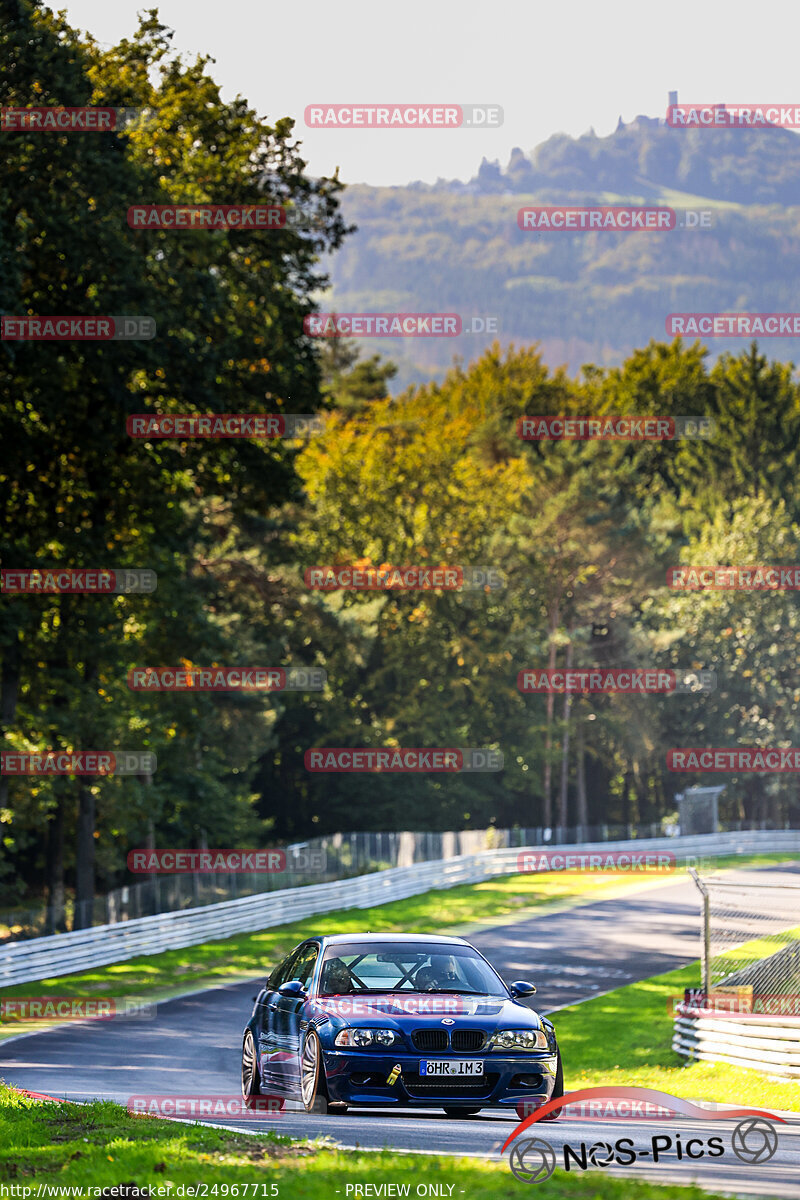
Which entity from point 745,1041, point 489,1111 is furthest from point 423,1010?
point 745,1041

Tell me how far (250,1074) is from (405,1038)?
2.29 meters

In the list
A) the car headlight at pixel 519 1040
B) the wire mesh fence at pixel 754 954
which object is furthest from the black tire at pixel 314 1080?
the wire mesh fence at pixel 754 954

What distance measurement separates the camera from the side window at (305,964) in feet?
35.6

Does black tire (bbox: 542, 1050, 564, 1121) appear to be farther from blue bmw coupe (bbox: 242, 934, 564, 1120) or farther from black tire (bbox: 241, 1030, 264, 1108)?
black tire (bbox: 241, 1030, 264, 1108)

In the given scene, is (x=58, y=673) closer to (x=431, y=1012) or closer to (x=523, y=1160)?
(x=431, y=1012)

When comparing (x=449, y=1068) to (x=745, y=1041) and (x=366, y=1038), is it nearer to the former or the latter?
(x=366, y=1038)

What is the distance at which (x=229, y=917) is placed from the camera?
1328 inches

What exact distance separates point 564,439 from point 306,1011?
6219 centimetres

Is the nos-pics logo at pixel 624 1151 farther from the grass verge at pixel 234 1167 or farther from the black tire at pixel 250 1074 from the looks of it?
the black tire at pixel 250 1074

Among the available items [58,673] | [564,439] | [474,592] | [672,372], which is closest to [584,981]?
[58,673]

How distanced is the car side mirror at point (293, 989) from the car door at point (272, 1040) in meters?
0.16

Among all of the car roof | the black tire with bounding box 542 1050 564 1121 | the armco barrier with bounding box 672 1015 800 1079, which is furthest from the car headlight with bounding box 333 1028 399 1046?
the armco barrier with bounding box 672 1015 800 1079

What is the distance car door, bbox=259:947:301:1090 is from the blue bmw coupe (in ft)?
0.04

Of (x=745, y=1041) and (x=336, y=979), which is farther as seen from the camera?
(x=745, y=1041)
